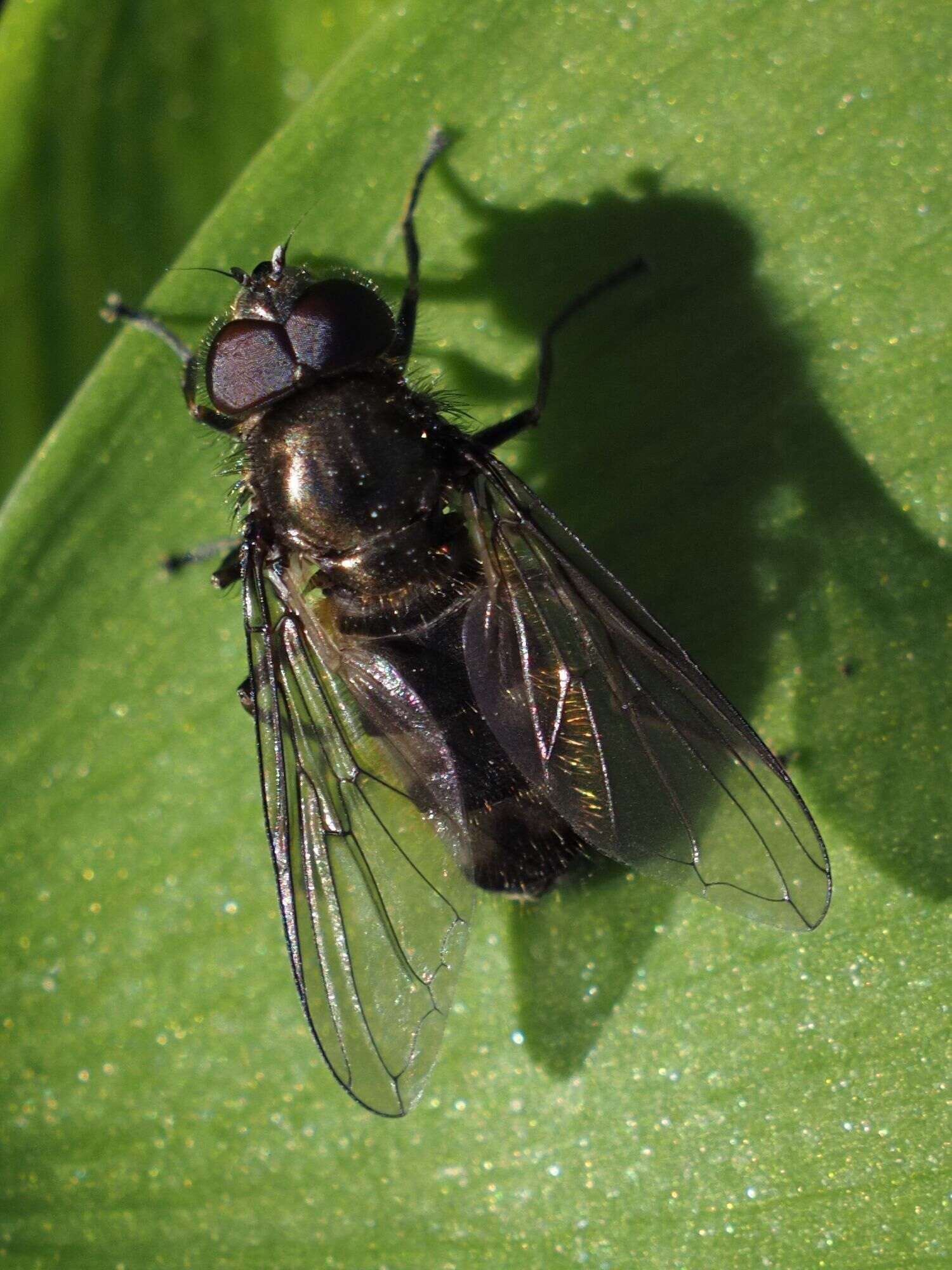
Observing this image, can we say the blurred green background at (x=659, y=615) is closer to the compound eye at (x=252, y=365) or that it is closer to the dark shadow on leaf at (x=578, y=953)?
the dark shadow on leaf at (x=578, y=953)

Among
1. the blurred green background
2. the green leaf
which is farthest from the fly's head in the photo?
the green leaf

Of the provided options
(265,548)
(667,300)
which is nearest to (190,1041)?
(265,548)

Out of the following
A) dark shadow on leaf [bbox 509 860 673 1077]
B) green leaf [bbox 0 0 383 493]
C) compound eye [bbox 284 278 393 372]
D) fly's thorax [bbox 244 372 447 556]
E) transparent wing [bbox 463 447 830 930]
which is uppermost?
green leaf [bbox 0 0 383 493]

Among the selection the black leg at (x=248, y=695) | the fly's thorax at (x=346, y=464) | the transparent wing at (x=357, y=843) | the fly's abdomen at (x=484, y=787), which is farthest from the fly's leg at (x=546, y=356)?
the black leg at (x=248, y=695)

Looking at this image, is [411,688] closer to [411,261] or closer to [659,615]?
[659,615]

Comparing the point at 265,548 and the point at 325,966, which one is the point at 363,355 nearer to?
the point at 265,548

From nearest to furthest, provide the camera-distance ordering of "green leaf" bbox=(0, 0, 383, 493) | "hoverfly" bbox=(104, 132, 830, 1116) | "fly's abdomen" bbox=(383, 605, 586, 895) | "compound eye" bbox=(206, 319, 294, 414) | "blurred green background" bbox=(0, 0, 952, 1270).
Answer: "blurred green background" bbox=(0, 0, 952, 1270) → "hoverfly" bbox=(104, 132, 830, 1116) → "fly's abdomen" bbox=(383, 605, 586, 895) → "compound eye" bbox=(206, 319, 294, 414) → "green leaf" bbox=(0, 0, 383, 493)

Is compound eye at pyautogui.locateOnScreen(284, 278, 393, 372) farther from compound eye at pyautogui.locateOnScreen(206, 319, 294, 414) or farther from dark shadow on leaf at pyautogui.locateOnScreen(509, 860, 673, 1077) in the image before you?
dark shadow on leaf at pyautogui.locateOnScreen(509, 860, 673, 1077)
